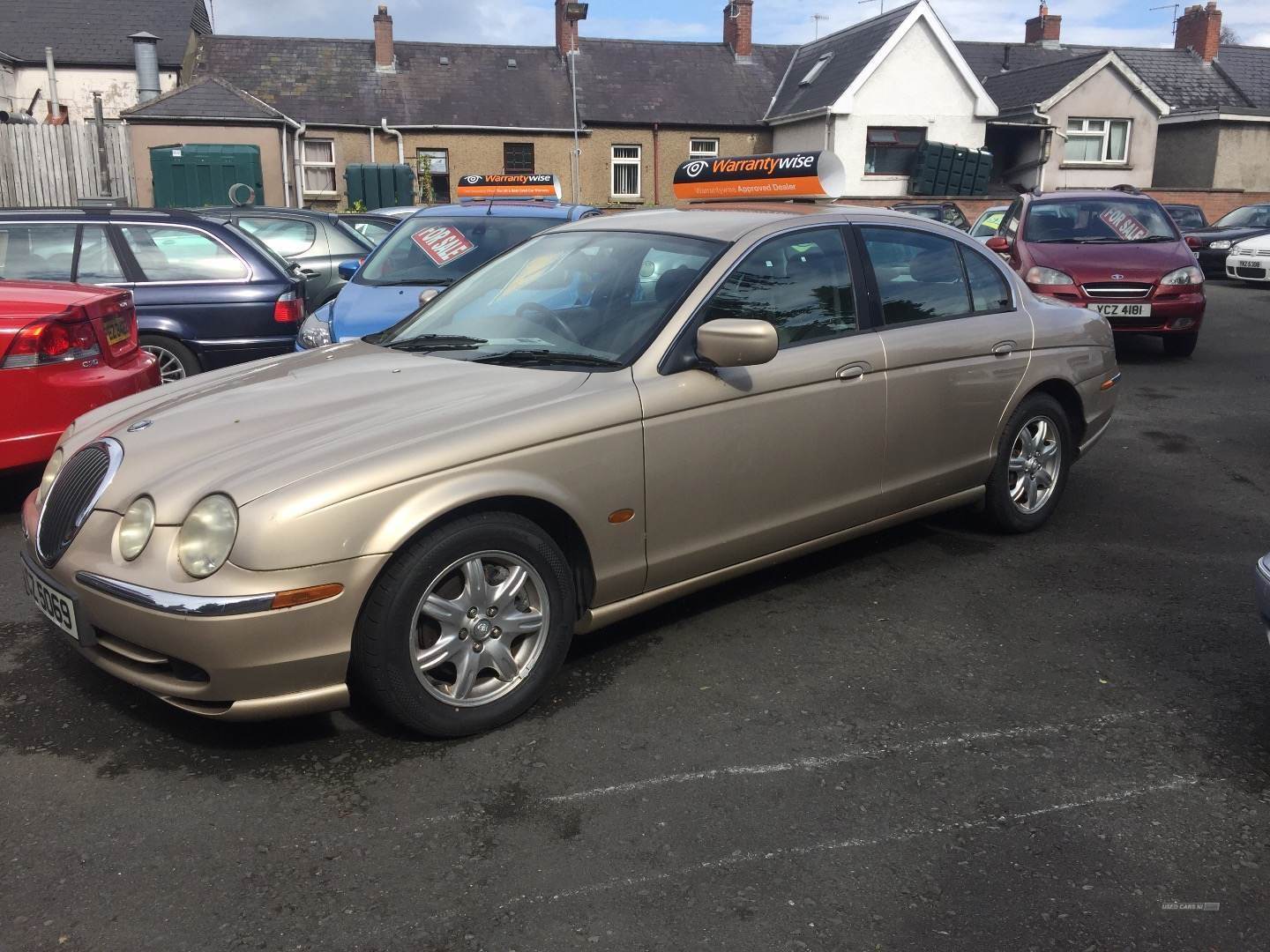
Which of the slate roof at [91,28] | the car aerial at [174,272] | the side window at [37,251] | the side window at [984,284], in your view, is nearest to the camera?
the side window at [984,284]

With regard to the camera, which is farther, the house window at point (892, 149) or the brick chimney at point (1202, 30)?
the brick chimney at point (1202, 30)

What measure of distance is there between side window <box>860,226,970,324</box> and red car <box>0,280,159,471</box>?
4023 millimetres

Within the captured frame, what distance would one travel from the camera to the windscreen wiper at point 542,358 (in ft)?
13.0

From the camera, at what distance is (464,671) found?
137 inches

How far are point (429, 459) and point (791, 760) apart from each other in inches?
56.6

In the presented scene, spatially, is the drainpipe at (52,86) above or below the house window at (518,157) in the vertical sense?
above

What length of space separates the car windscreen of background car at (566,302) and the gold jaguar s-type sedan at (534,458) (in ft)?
0.06

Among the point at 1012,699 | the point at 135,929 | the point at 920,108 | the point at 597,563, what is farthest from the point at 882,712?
the point at 920,108

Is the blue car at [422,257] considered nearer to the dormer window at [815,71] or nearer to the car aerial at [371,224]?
the car aerial at [371,224]

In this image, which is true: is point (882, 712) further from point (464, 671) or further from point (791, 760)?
point (464, 671)

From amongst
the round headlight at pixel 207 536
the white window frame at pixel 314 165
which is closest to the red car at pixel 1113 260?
the round headlight at pixel 207 536

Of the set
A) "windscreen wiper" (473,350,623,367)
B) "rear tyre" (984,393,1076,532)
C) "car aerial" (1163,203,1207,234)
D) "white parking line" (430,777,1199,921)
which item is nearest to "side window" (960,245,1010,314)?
"rear tyre" (984,393,1076,532)

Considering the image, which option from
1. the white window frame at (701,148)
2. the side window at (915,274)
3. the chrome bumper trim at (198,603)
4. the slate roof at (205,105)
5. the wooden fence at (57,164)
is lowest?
the chrome bumper trim at (198,603)

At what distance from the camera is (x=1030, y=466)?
18.2 ft
